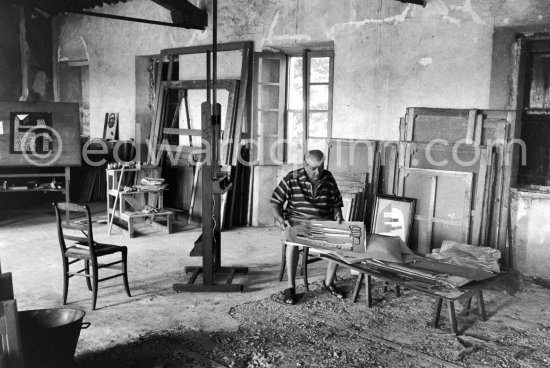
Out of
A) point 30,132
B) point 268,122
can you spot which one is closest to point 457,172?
point 268,122

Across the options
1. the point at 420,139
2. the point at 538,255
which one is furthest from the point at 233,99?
the point at 538,255

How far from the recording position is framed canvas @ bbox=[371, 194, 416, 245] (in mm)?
6664

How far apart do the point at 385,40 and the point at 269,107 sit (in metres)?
2.23

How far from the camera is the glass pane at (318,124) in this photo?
8.27 metres

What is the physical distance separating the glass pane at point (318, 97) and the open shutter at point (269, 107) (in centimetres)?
49

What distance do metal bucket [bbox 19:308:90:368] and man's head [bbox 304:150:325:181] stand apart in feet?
8.75

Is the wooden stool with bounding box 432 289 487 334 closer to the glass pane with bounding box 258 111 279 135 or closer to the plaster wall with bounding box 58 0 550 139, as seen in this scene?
the plaster wall with bounding box 58 0 550 139

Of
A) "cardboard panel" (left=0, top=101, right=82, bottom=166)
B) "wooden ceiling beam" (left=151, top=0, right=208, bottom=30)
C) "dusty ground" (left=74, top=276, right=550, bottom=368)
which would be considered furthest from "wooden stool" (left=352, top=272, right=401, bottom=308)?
"cardboard panel" (left=0, top=101, right=82, bottom=166)

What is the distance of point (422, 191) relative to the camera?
6699 millimetres

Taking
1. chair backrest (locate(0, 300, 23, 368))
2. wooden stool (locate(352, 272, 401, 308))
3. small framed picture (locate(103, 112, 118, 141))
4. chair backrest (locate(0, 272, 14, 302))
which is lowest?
wooden stool (locate(352, 272, 401, 308))

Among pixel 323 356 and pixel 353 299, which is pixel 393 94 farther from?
pixel 323 356

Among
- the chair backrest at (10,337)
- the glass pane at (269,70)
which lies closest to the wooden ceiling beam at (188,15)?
the glass pane at (269,70)

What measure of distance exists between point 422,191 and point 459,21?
214 cm

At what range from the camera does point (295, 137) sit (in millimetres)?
8609
